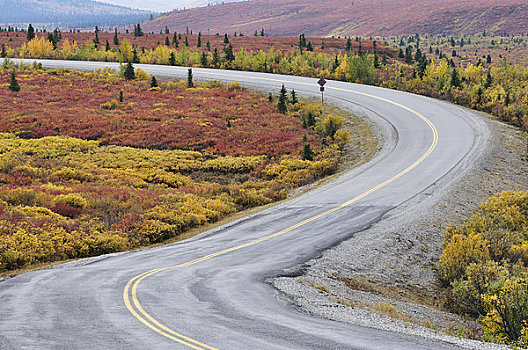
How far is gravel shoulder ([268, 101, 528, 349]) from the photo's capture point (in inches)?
418

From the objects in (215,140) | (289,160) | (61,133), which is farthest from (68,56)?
(289,160)

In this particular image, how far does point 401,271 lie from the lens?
48.9ft

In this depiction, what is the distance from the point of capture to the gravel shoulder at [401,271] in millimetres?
10609

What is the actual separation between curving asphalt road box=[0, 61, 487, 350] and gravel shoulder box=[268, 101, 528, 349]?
59 centimetres

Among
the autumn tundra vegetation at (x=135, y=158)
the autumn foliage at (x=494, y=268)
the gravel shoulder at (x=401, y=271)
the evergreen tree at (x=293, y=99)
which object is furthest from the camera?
the evergreen tree at (x=293, y=99)

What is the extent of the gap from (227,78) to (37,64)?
1121 inches

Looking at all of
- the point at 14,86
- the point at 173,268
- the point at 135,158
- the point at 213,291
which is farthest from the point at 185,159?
the point at 14,86

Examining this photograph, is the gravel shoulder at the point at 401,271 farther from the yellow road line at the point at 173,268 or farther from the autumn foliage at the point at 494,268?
the yellow road line at the point at 173,268

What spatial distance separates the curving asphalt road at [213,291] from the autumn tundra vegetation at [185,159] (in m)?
2.60

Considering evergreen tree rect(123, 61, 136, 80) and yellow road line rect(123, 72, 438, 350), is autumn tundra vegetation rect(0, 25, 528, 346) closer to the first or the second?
evergreen tree rect(123, 61, 136, 80)

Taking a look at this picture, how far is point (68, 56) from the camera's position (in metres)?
76.9

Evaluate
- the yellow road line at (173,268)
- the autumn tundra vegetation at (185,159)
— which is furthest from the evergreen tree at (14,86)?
the yellow road line at (173,268)

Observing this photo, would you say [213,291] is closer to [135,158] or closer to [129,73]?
[135,158]

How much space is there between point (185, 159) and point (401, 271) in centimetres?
2002
